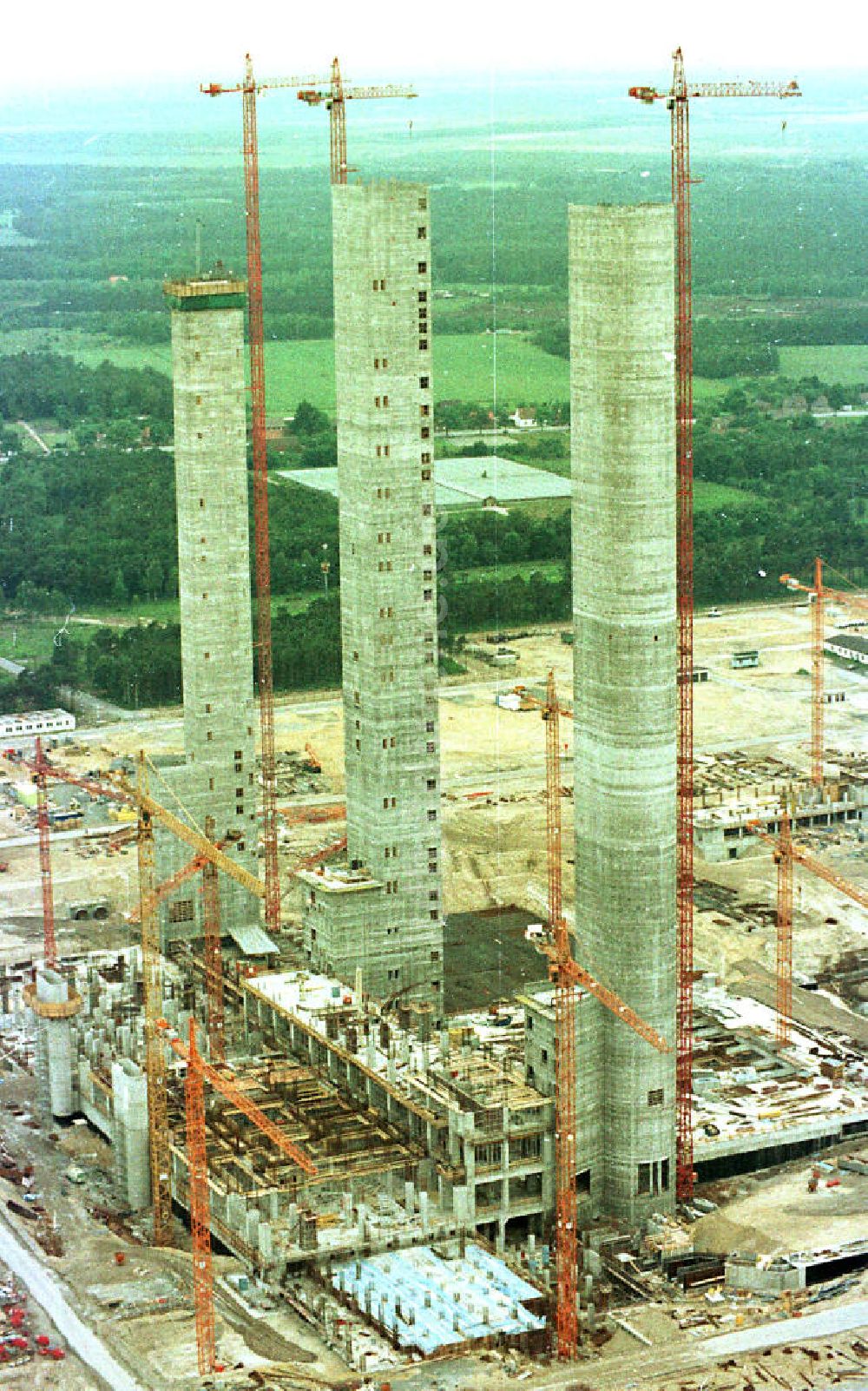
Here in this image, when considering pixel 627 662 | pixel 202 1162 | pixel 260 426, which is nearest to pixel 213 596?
pixel 260 426

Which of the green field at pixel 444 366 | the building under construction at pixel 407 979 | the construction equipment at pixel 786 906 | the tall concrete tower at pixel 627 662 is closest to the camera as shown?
the building under construction at pixel 407 979

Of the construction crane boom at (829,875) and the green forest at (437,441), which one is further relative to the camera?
the green forest at (437,441)

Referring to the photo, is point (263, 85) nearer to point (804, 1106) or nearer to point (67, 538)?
point (804, 1106)

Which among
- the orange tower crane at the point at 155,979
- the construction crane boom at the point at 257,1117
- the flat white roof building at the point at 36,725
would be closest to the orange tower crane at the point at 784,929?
the orange tower crane at the point at 155,979

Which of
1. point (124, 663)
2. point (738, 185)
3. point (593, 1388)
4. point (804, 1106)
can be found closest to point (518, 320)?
Answer: point (738, 185)

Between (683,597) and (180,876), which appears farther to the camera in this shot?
(180,876)

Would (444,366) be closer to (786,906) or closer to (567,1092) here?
(786,906)

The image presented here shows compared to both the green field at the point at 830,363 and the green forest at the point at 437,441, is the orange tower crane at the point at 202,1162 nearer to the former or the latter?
the green forest at the point at 437,441

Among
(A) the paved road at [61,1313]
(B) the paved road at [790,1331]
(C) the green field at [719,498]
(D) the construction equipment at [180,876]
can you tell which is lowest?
(B) the paved road at [790,1331]
